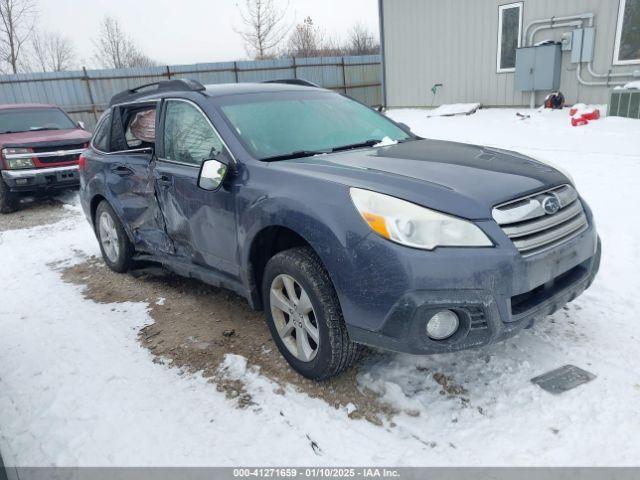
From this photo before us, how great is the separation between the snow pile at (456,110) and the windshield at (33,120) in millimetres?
8627

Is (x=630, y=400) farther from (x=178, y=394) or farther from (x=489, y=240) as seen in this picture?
(x=178, y=394)

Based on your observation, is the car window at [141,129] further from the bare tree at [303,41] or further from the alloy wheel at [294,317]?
the bare tree at [303,41]

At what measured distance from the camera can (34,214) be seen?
8258 mm

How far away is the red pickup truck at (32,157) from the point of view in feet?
26.5

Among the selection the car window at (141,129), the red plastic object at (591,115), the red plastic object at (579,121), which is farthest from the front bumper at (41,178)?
the red plastic object at (591,115)

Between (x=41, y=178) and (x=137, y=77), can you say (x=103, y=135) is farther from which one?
(x=137, y=77)

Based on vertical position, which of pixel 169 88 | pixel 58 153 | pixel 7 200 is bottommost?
pixel 7 200

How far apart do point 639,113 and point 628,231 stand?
5.65 meters

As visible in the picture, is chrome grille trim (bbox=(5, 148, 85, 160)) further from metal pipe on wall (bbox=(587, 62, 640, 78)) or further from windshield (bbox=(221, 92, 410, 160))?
metal pipe on wall (bbox=(587, 62, 640, 78))

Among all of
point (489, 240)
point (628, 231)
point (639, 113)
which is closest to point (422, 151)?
point (489, 240)

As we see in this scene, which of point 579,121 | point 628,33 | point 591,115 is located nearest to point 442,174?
point 579,121

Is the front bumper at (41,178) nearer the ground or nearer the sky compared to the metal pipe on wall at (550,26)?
nearer the ground

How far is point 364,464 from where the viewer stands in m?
2.25

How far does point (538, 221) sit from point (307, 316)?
1321mm
